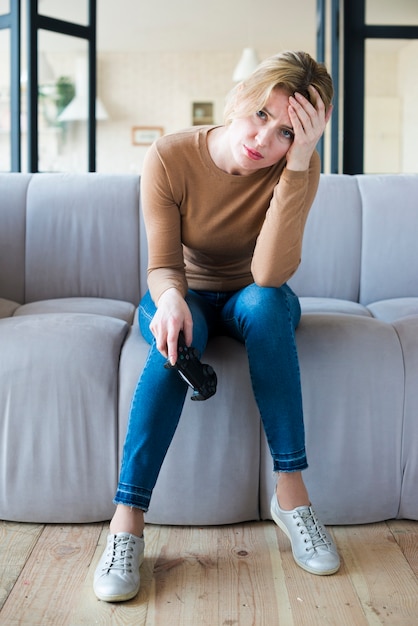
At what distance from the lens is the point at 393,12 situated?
351 centimetres

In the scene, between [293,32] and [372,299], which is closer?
[372,299]

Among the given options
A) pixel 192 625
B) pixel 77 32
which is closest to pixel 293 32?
pixel 77 32

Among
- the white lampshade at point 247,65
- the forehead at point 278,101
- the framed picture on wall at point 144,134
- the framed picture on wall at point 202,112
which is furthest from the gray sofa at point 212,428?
the framed picture on wall at point 144,134

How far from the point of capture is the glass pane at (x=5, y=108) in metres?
4.30

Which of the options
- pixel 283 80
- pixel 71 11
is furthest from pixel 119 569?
pixel 71 11

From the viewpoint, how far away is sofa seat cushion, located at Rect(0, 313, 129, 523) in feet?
5.00

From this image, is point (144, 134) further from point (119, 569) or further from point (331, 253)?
point (119, 569)

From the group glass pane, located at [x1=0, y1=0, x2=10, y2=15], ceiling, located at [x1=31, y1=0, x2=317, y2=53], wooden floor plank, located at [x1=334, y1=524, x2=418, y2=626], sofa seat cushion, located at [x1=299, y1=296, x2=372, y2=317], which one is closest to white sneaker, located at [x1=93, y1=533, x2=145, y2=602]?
wooden floor plank, located at [x1=334, y1=524, x2=418, y2=626]

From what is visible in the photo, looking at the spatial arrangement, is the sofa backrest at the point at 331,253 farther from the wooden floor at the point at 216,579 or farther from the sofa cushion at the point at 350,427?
the wooden floor at the point at 216,579

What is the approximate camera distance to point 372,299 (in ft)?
7.49

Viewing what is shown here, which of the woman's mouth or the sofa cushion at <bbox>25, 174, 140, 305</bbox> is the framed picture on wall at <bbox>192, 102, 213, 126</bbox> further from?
the woman's mouth

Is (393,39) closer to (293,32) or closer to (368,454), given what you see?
(368,454)

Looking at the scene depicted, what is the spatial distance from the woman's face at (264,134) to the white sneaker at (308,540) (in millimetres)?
673

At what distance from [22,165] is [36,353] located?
9.10 ft
